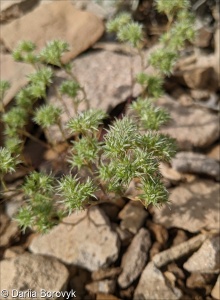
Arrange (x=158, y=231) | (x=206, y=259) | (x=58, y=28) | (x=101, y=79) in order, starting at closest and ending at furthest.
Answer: (x=206, y=259)
(x=158, y=231)
(x=101, y=79)
(x=58, y=28)

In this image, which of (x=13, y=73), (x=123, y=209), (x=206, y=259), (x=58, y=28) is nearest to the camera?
(x=206, y=259)

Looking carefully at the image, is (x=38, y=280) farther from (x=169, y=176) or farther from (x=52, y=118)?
(x=169, y=176)

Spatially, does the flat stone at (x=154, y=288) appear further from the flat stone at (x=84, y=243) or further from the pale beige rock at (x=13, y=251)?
the pale beige rock at (x=13, y=251)

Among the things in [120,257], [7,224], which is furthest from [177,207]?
[7,224]

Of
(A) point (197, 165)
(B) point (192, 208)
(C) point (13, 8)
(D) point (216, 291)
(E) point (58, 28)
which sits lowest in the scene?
(D) point (216, 291)

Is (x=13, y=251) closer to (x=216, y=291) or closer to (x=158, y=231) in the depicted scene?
(x=158, y=231)

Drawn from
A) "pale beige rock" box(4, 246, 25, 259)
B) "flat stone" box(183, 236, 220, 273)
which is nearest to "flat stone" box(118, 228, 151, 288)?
"flat stone" box(183, 236, 220, 273)

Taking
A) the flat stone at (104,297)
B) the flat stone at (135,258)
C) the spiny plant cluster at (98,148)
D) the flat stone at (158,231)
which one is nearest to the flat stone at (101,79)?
the spiny plant cluster at (98,148)

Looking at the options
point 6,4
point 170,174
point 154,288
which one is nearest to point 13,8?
point 6,4
